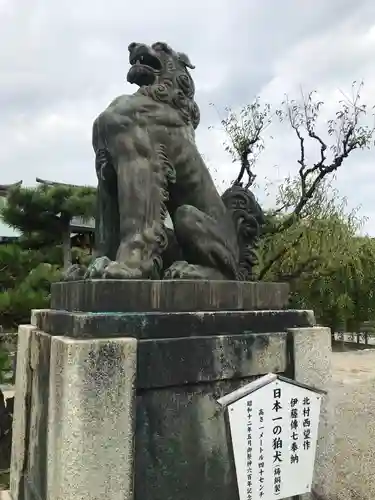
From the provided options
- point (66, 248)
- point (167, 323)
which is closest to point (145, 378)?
point (167, 323)

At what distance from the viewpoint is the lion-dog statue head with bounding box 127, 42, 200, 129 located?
8.68 ft

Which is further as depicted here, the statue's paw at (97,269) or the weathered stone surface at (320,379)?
the weathered stone surface at (320,379)

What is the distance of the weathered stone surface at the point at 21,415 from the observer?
2535 mm

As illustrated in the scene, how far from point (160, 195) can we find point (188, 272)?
409 mm

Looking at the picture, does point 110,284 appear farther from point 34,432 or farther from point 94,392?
point 34,432

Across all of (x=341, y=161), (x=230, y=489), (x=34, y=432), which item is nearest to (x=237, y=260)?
(x=230, y=489)

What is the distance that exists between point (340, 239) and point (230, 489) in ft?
29.4

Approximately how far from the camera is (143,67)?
2.64 m

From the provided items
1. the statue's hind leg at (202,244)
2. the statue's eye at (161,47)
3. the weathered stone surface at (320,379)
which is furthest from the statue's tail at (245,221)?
the statue's eye at (161,47)

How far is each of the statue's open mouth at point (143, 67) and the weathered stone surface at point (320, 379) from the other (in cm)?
153

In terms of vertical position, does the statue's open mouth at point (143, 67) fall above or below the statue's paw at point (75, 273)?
above

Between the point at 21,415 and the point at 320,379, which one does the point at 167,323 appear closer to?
the point at 320,379

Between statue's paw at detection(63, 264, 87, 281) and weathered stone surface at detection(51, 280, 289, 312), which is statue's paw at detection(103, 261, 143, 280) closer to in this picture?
weathered stone surface at detection(51, 280, 289, 312)

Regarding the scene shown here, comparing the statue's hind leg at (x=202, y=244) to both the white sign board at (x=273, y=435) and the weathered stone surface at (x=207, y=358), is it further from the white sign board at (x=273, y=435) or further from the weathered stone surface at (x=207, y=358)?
the white sign board at (x=273, y=435)
